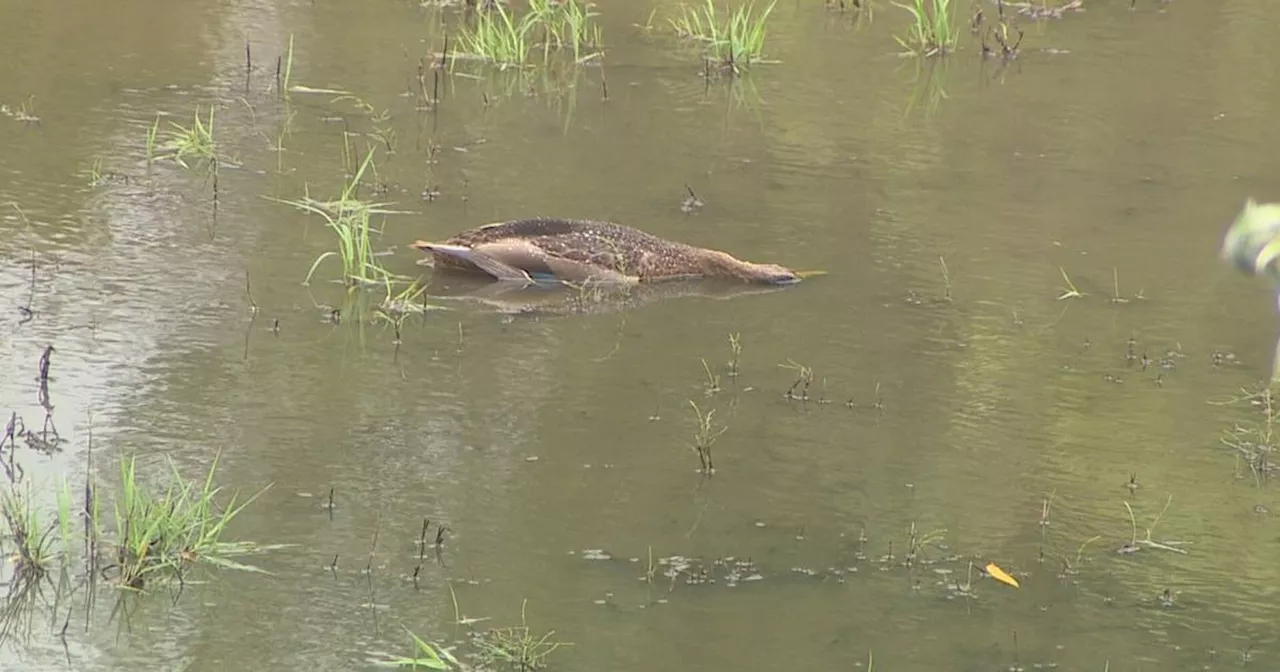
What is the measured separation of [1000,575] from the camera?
5.38 metres

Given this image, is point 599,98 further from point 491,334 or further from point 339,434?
point 339,434

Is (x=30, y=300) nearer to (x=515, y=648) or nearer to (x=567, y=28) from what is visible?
(x=515, y=648)

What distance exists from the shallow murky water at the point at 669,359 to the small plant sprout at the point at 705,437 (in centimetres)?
5

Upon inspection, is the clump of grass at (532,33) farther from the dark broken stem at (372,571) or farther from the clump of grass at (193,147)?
the dark broken stem at (372,571)

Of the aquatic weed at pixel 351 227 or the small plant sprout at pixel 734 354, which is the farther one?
the aquatic weed at pixel 351 227

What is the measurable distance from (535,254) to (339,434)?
1.90 metres

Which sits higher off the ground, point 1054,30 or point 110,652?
point 1054,30

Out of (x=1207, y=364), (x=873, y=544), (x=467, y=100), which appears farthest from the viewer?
(x=467, y=100)

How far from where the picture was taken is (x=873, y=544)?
554 centimetres

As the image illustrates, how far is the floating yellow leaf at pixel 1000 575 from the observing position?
17.6 feet

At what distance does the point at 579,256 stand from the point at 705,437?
191 cm

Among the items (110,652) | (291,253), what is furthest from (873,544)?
(291,253)

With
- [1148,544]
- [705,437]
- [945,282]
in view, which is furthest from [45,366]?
[945,282]

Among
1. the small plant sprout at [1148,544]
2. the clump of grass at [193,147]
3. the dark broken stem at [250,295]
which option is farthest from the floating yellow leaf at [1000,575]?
the clump of grass at [193,147]
